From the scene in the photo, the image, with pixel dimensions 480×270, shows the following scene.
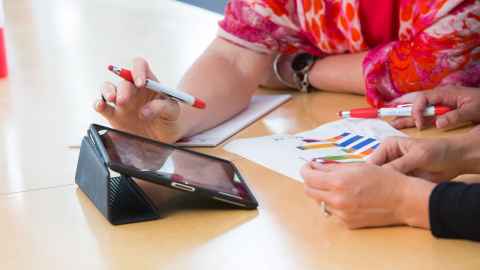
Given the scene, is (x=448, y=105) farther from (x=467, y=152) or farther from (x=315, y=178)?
(x=315, y=178)

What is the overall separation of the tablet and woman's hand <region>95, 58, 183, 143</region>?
9 centimetres

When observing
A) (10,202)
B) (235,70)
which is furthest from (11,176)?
(235,70)

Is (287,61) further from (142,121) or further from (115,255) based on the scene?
(115,255)

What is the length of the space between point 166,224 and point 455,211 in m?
0.31

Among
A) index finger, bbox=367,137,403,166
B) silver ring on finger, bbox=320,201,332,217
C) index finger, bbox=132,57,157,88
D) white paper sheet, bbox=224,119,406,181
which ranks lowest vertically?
white paper sheet, bbox=224,119,406,181

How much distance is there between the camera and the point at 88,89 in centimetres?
163

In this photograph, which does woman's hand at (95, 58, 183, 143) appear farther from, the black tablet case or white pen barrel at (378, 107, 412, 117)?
white pen barrel at (378, 107, 412, 117)

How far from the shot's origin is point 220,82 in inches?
54.5

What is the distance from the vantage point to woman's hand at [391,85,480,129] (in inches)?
49.2

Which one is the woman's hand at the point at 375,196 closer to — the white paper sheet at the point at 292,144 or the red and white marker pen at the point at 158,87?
the white paper sheet at the point at 292,144

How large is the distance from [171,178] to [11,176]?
311 mm

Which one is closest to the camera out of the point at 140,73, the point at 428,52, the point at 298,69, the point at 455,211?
the point at 455,211

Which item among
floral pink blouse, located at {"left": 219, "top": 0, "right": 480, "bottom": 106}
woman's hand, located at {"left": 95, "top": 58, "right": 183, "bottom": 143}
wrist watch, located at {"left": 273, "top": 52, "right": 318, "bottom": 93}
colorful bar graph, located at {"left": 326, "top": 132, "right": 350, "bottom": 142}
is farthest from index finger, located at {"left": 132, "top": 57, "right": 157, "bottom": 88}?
wrist watch, located at {"left": 273, "top": 52, "right": 318, "bottom": 93}

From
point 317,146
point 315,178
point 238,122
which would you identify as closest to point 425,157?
point 315,178
